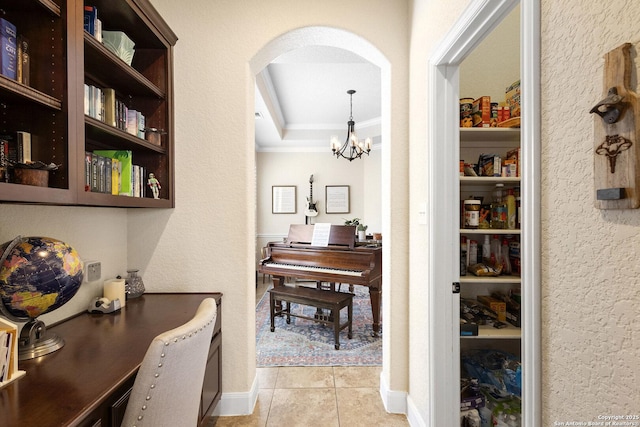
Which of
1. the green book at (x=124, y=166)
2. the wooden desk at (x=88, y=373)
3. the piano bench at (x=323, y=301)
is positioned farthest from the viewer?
the piano bench at (x=323, y=301)

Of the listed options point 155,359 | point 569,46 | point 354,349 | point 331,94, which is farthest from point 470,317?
point 331,94

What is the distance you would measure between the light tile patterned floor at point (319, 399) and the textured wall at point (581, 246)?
1441mm

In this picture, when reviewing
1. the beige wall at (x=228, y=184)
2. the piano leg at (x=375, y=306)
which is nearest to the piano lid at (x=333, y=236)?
the piano leg at (x=375, y=306)

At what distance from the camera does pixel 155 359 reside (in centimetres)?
87

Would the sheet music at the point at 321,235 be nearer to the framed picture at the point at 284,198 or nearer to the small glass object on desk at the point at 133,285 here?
the small glass object on desk at the point at 133,285

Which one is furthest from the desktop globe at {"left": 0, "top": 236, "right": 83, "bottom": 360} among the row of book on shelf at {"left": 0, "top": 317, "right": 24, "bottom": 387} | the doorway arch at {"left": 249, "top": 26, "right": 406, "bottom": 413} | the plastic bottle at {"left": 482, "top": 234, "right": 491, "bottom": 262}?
the plastic bottle at {"left": 482, "top": 234, "right": 491, "bottom": 262}

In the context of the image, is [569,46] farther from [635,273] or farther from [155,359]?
[155,359]

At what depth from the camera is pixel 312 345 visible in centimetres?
293

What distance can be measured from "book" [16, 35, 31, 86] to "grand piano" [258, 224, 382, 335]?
2678 millimetres

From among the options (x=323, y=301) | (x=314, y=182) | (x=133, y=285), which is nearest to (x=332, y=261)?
(x=323, y=301)

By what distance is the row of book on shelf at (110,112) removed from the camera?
1331 mm

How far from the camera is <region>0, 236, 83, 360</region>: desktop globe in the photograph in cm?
101

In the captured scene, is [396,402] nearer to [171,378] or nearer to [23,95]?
[171,378]

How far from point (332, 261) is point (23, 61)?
8.96 ft
